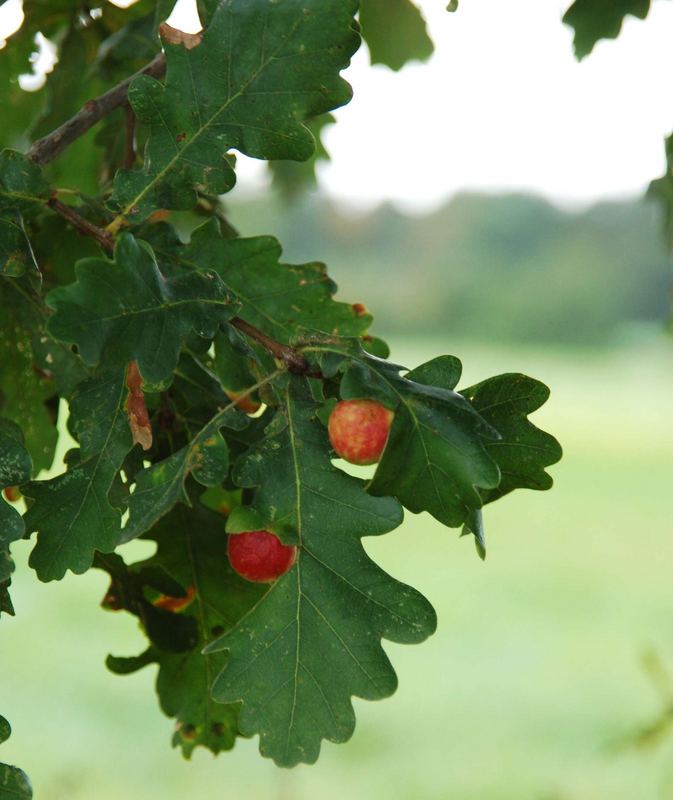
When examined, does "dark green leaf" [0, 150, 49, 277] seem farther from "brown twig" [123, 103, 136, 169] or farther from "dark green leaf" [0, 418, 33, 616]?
"brown twig" [123, 103, 136, 169]

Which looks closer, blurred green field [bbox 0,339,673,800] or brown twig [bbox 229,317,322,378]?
brown twig [bbox 229,317,322,378]

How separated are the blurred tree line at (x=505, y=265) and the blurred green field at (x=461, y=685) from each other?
432 centimetres

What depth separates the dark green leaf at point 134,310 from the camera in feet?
1.96

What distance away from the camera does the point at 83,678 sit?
5035mm

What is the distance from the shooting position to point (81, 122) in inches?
32.4

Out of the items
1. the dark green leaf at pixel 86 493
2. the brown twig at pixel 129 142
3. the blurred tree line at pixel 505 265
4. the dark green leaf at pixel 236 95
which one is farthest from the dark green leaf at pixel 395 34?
the blurred tree line at pixel 505 265

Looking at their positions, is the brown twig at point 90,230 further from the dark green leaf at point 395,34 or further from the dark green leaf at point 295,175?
the dark green leaf at point 295,175

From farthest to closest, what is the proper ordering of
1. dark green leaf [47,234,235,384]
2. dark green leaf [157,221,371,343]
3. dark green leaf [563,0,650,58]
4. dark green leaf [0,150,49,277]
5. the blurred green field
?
the blurred green field
dark green leaf [563,0,650,58]
dark green leaf [157,221,371,343]
dark green leaf [0,150,49,277]
dark green leaf [47,234,235,384]

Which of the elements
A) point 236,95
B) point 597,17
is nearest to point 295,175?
point 597,17

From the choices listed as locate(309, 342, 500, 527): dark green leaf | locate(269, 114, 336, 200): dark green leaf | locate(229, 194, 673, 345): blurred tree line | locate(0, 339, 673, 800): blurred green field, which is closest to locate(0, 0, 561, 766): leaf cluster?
locate(309, 342, 500, 527): dark green leaf

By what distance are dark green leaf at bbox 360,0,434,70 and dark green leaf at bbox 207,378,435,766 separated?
0.70 metres

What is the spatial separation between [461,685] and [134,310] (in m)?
Answer: 4.74

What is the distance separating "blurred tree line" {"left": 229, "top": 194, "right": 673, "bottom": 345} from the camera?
39.8 feet

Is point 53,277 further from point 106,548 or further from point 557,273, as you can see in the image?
point 557,273
